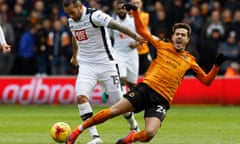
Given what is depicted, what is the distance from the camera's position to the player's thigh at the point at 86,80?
12648 millimetres

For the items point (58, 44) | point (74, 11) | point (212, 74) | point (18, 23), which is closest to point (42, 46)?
point (58, 44)

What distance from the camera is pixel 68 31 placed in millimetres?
→ 24094

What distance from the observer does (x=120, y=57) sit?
18484 mm

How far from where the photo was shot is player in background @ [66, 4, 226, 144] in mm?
11312

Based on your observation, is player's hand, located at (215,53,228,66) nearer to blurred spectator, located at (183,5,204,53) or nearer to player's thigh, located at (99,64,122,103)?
player's thigh, located at (99,64,122,103)

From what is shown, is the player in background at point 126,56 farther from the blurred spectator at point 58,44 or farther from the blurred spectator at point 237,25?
the blurred spectator at point 237,25

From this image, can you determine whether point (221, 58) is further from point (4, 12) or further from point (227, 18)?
point (4, 12)

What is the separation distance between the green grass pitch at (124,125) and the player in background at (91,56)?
79 cm

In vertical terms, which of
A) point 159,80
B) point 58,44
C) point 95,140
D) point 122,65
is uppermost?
point 159,80

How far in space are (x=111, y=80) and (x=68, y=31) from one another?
1129 centimetres

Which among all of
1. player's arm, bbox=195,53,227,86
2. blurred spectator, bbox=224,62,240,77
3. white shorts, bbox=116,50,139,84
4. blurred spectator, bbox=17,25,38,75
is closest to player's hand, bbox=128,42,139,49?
white shorts, bbox=116,50,139,84

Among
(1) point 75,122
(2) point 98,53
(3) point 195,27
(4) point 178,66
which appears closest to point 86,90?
(2) point 98,53

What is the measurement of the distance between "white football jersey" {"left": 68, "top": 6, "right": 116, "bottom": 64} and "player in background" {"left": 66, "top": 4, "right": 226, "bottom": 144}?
4.62 ft

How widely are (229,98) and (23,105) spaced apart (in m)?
6.03
